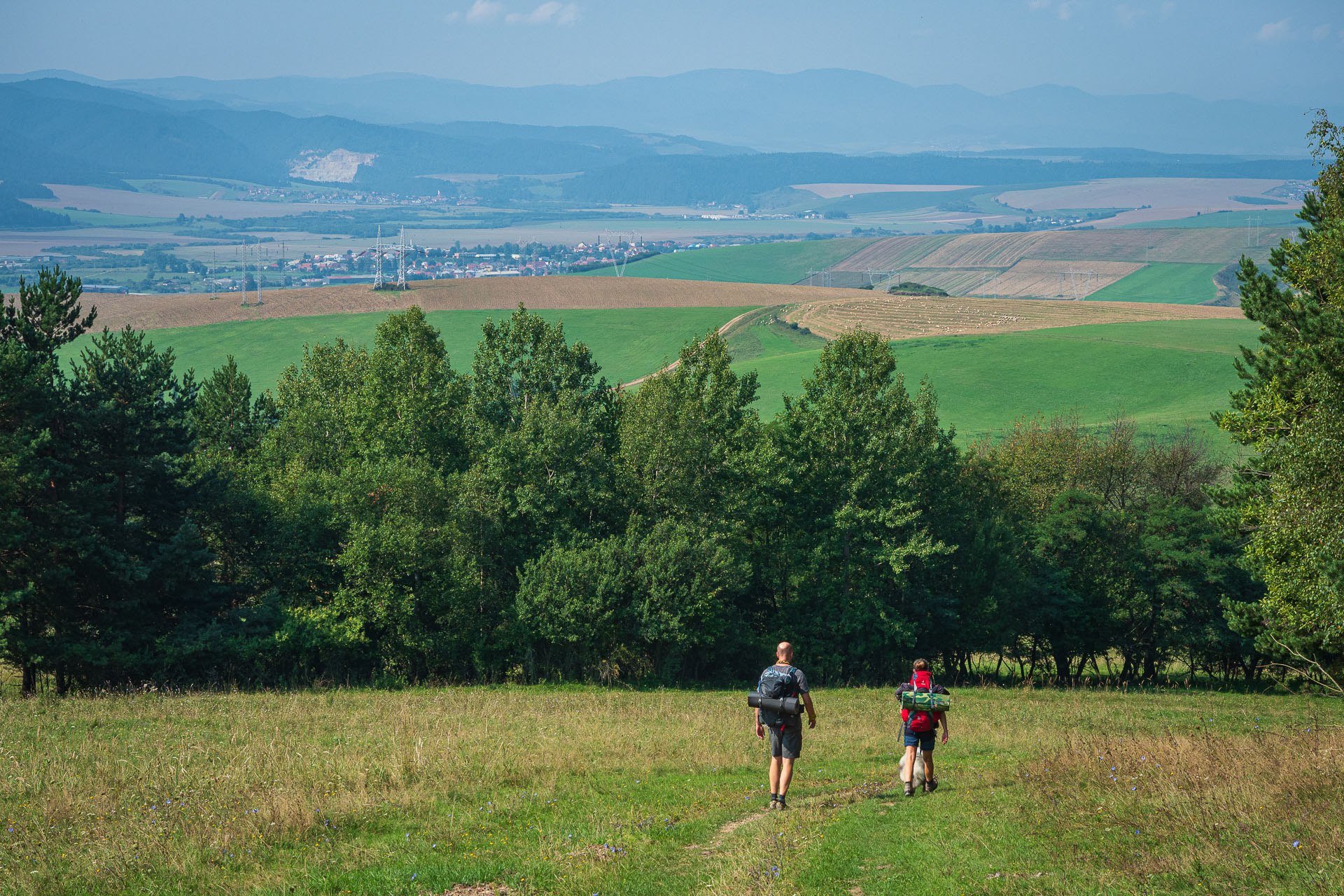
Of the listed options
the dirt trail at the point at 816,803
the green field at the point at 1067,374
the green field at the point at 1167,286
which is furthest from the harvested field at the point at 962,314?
the dirt trail at the point at 816,803

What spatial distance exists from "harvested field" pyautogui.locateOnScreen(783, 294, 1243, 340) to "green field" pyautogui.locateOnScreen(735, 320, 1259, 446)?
5.29 metres

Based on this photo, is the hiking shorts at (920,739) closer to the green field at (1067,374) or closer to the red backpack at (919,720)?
the red backpack at (919,720)

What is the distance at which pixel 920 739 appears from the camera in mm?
14281

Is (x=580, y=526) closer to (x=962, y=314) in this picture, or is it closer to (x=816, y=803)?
(x=816, y=803)

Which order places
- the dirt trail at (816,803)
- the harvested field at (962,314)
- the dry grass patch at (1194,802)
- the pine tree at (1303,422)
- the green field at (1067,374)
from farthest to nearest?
the harvested field at (962,314) < the green field at (1067,374) < the pine tree at (1303,422) < the dirt trail at (816,803) < the dry grass patch at (1194,802)

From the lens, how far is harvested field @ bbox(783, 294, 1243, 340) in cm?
10731

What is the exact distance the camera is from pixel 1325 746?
1453 centimetres

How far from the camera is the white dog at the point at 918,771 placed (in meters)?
14.2

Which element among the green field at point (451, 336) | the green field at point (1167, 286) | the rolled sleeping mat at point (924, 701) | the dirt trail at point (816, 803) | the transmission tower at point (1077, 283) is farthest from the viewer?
the transmission tower at point (1077, 283)

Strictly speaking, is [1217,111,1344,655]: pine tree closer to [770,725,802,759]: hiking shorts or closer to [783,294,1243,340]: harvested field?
[770,725,802,759]: hiking shorts

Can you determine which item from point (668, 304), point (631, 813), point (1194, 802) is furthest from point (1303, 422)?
point (668, 304)

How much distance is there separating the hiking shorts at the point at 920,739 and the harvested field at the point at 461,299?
113 m

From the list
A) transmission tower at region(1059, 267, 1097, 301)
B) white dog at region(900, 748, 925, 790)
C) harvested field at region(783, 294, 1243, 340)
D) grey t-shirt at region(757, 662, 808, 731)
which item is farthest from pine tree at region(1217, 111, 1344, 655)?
transmission tower at region(1059, 267, 1097, 301)

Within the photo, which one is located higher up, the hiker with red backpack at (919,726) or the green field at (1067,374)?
the green field at (1067,374)
